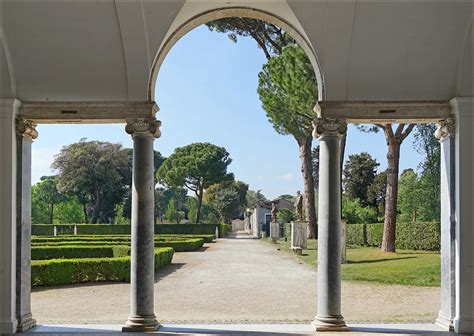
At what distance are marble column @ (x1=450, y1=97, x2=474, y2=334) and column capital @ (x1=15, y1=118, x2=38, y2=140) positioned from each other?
6971 millimetres

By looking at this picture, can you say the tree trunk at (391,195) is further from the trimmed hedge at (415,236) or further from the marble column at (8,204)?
the marble column at (8,204)

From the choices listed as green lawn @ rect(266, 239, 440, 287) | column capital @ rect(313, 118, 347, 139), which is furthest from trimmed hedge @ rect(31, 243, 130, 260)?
column capital @ rect(313, 118, 347, 139)

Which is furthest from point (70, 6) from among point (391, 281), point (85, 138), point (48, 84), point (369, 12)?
point (85, 138)

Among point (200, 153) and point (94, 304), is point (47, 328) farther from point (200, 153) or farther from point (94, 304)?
point (200, 153)

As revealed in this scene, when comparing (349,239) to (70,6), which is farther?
(349,239)

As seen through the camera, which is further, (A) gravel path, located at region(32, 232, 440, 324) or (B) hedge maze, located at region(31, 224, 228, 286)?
(B) hedge maze, located at region(31, 224, 228, 286)

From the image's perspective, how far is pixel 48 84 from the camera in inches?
330

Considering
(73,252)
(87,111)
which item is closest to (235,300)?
(87,111)

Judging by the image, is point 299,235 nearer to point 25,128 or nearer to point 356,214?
point 356,214

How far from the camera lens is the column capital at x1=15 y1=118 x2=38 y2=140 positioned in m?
8.20

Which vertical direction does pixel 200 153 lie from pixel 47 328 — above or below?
above

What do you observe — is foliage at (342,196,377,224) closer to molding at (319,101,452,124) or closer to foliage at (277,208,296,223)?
foliage at (277,208,296,223)

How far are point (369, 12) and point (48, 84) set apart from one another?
5386 millimetres

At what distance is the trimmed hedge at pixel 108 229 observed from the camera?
47375 millimetres
